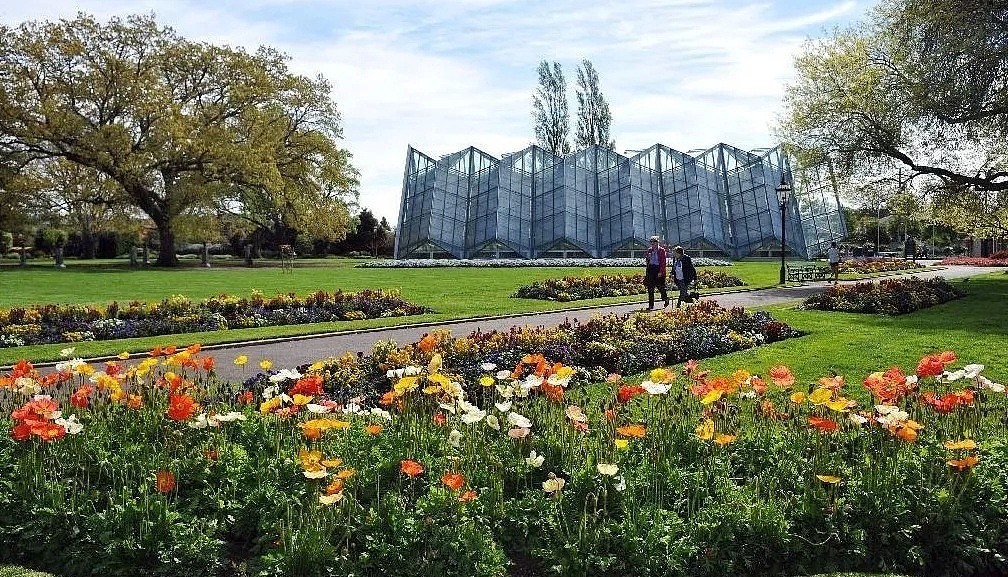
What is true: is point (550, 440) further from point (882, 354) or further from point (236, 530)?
point (882, 354)

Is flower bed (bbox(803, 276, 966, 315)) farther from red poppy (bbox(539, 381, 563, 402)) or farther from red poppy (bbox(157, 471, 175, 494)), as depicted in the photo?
red poppy (bbox(157, 471, 175, 494))

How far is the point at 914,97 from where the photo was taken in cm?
2420

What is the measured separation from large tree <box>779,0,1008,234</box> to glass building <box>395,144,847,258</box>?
26.5 metres

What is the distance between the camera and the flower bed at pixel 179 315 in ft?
43.5

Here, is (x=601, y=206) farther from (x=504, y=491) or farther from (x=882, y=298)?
(x=504, y=491)

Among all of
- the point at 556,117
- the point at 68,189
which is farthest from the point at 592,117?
the point at 68,189

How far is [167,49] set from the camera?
45.7 meters

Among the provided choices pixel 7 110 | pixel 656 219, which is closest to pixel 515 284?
pixel 7 110

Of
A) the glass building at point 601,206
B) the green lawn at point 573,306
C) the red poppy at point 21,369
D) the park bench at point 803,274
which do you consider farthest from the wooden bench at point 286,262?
the red poppy at point 21,369

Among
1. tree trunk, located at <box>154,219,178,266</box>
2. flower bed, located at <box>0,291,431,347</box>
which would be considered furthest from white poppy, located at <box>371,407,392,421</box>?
tree trunk, located at <box>154,219,178,266</box>

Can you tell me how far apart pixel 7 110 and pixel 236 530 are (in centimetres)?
4359

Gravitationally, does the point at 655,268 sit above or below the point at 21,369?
above

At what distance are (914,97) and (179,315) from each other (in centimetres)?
2243

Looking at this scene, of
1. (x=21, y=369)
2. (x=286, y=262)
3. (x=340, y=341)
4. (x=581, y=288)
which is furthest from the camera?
(x=286, y=262)
